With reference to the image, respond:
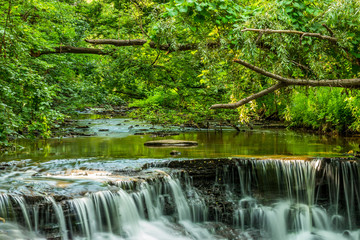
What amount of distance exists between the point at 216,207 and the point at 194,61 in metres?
5.31

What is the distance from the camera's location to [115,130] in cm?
1692

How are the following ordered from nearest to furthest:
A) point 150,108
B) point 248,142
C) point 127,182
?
point 127,182, point 248,142, point 150,108

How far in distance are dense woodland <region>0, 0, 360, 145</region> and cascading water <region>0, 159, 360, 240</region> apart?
1749 mm

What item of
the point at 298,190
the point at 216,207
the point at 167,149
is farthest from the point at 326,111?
the point at 216,207

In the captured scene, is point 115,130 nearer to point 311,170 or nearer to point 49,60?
point 49,60

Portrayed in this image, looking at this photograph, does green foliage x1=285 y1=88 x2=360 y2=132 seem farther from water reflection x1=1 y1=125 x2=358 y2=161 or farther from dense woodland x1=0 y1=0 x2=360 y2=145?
water reflection x1=1 y1=125 x2=358 y2=161

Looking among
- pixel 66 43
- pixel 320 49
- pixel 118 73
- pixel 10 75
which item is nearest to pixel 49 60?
pixel 66 43

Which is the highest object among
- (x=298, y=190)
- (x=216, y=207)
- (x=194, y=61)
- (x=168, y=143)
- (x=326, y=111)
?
(x=194, y=61)

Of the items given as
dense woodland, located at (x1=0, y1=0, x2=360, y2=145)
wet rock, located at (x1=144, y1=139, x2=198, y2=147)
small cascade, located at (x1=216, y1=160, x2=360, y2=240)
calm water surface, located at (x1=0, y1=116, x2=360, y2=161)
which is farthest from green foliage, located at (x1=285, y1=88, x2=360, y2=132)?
small cascade, located at (x1=216, y1=160, x2=360, y2=240)

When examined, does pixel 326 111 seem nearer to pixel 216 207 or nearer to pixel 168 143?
pixel 168 143

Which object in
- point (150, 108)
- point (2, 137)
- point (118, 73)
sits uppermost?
point (118, 73)

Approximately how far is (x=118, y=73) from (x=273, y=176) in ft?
27.3

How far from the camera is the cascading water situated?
613 centimetres

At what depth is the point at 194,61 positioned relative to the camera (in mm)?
11453
